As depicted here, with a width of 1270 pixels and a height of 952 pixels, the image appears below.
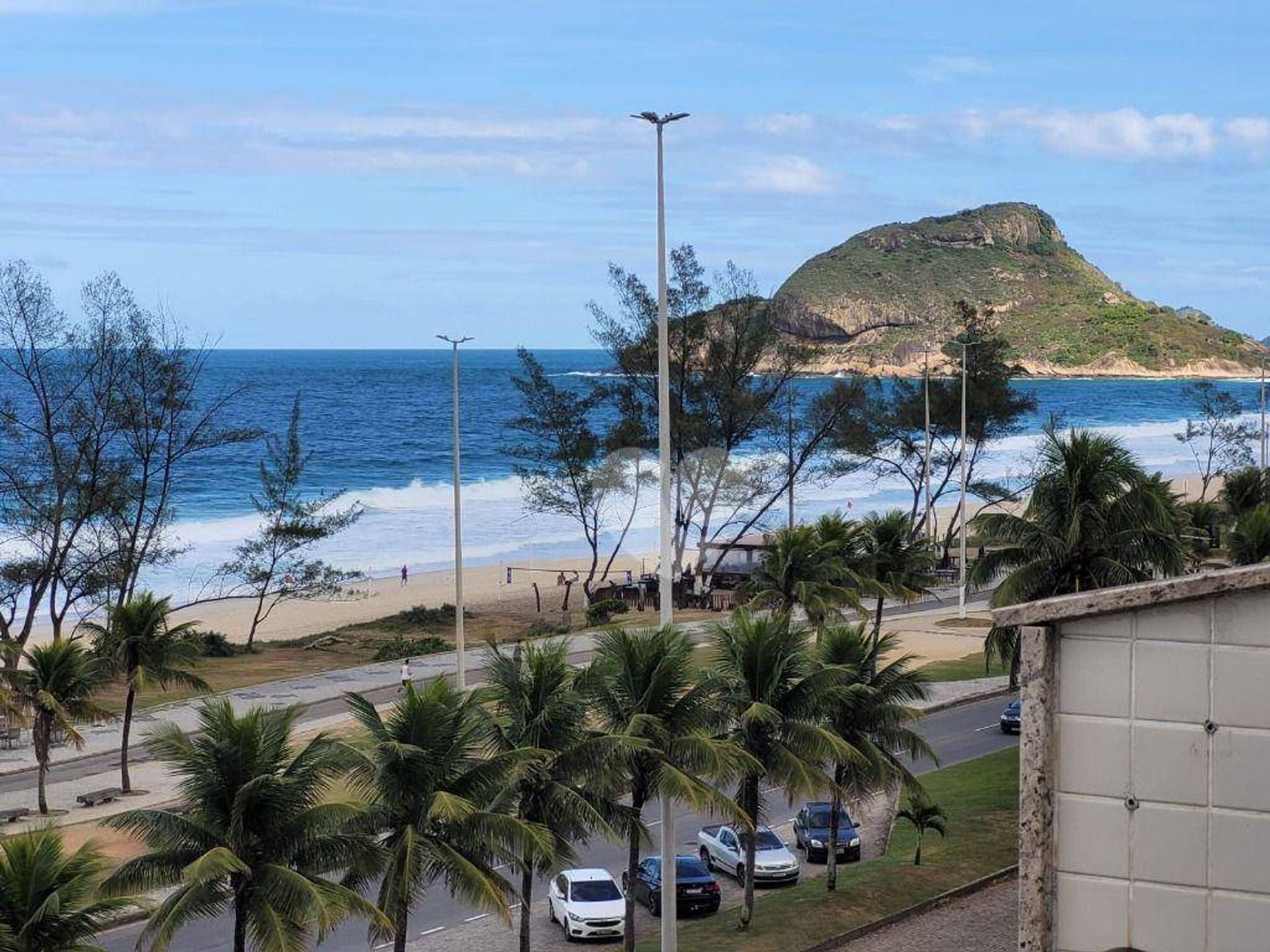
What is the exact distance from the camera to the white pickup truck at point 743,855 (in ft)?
91.8

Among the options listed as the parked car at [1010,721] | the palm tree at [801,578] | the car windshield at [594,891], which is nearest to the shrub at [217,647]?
the palm tree at [801,578]

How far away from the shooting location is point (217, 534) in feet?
290

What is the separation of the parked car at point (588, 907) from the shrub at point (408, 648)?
1054 inches

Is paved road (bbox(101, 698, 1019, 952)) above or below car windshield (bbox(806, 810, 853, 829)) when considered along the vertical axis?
below

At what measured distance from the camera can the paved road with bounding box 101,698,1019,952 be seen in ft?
79.6

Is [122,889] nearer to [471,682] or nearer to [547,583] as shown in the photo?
[471,682]

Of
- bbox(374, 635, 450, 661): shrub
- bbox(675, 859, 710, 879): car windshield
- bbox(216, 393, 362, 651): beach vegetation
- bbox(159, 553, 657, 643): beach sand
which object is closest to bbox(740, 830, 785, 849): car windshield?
bbox(675, 859, 710, 879): car windshield

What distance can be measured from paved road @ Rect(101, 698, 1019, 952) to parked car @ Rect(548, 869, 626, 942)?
0.86m

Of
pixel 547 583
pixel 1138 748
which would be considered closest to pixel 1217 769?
pixel 1138 748

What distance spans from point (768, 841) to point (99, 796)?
46.9 feet

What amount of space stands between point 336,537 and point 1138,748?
263 feet

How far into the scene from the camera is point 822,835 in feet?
98.2

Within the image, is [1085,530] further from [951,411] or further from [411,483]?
[411,483]

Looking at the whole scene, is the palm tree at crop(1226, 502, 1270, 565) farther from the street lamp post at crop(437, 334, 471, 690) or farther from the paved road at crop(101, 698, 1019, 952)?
the street lamp post at crop(437, 334, 471, 690)
